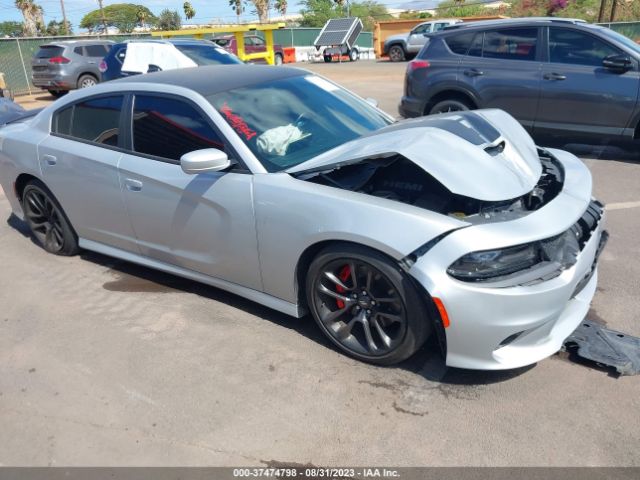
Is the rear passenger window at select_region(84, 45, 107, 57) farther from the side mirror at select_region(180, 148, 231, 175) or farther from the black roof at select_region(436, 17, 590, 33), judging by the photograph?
the side mirror at select_region(180, 148, 231, 175)

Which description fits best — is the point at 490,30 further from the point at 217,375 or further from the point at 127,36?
the point at 127,36

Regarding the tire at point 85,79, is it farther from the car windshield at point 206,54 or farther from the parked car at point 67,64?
the car windshield at point 206,54

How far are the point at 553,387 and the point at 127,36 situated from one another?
2703cm

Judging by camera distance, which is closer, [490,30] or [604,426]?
[604,426]

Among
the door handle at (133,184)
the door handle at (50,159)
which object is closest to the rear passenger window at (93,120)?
the door handle at (50,159)

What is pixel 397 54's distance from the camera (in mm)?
27203

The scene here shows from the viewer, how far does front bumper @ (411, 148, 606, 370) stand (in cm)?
263

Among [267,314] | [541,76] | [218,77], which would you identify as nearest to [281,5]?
[541,76]

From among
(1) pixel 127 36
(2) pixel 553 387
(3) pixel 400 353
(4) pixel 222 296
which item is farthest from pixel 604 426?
(1) pixel 127 36

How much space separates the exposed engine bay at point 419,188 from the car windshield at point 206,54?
25.7 feet

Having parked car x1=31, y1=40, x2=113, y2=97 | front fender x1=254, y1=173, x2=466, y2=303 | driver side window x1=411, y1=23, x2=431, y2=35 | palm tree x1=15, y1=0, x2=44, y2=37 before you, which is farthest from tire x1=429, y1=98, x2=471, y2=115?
palm tree x1=15, y1=0, x2=44, y2=37

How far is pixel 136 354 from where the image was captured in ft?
11.2

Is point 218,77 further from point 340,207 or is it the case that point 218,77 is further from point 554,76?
point 554,76

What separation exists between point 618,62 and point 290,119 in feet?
16.0
